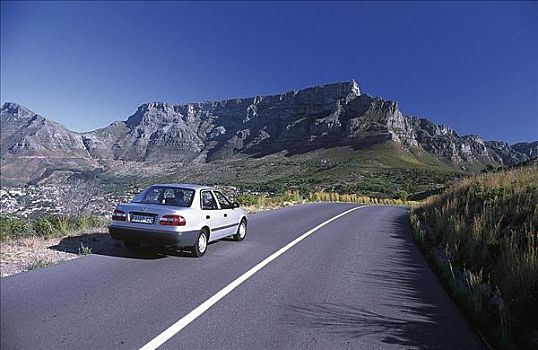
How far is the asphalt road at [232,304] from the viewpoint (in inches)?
174

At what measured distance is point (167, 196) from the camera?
31.4 ft

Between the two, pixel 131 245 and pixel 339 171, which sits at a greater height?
pixel 339 171

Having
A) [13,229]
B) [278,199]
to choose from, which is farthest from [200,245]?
[278,199]

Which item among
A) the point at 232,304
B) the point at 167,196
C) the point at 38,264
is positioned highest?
the point at 167,196

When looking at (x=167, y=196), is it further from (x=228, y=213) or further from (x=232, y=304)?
(x=232, y=304)

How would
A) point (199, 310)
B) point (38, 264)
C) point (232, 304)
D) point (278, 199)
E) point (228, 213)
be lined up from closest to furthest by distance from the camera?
1. point (199, 310)
2. point (232, 304)
3. point (38, 264)
4. point (228, 213)
5. point (278, 199)

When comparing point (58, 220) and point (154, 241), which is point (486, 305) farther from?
point (58, 220)

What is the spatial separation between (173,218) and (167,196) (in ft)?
4.44

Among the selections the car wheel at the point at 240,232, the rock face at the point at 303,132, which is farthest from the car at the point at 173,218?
the rock face at the point at 303,132

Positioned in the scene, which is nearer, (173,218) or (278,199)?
(173,218)

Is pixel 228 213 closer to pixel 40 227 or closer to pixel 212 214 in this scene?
pixel 212 214

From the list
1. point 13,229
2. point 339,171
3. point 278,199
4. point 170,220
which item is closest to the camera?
point 170,220

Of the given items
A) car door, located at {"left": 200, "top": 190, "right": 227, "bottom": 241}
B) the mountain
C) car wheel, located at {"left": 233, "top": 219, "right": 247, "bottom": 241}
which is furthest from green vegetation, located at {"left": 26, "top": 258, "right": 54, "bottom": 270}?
the mountain

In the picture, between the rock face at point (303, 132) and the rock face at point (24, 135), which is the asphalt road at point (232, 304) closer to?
the rock face at point (24, 135)
